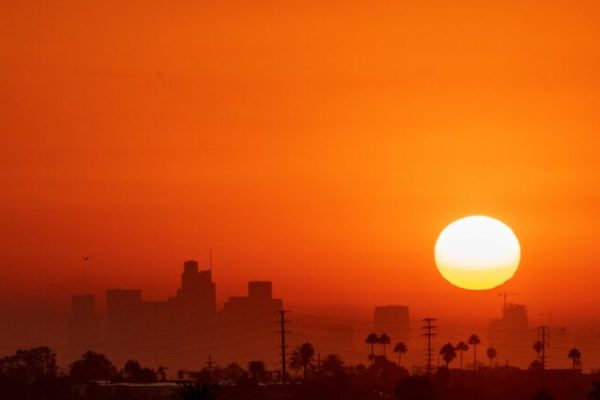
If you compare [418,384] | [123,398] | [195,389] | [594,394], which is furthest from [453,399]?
[195,389]

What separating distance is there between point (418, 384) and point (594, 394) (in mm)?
42629

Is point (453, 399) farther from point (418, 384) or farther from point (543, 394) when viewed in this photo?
point (543, 394)

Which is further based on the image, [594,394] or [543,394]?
[543,394]

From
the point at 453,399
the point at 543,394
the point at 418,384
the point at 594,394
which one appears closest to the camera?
the point at 594,394

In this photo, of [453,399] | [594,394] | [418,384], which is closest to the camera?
[594,394]

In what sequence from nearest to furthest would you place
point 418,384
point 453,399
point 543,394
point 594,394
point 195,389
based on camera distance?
point 195,389
point 594,394
point 543,394
point 418,384
point 453,399

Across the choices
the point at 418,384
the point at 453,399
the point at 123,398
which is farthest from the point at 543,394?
the point at 123,398

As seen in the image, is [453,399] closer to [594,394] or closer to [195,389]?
[594,394]

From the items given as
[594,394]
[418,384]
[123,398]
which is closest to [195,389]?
[594,394]

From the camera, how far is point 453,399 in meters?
197

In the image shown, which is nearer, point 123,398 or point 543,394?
point 543,394

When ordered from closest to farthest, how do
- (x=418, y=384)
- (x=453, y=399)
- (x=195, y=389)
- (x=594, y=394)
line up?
(x=195, y=389) < (x=594, y=394) < (x=418, y=384) < (x=453, y=399)

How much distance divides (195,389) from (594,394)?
50625mm

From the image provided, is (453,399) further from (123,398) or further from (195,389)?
(195,389)
